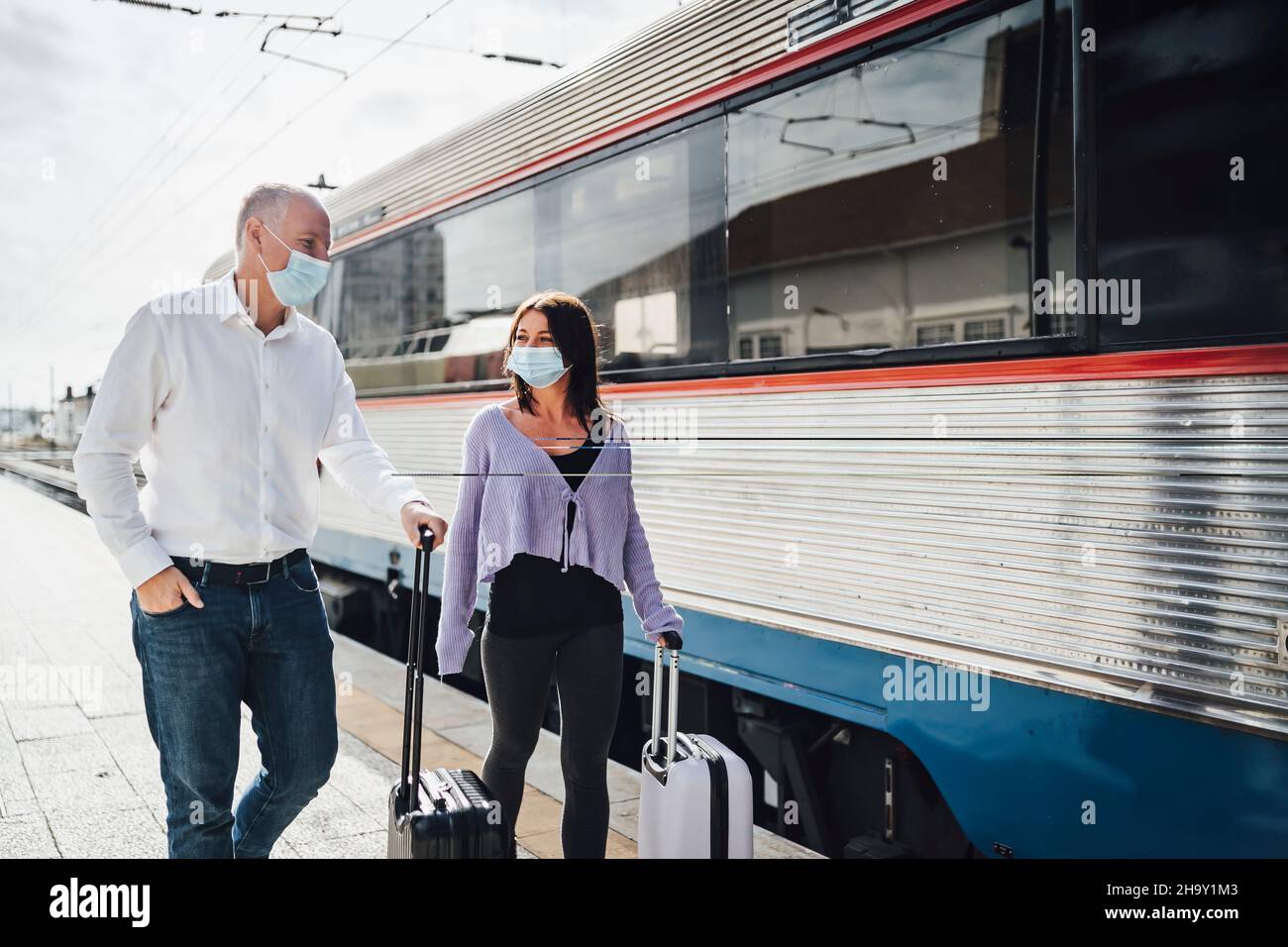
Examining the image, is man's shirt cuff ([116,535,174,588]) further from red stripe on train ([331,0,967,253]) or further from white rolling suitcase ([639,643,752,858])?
red stripe on train ([331,0,967,253])

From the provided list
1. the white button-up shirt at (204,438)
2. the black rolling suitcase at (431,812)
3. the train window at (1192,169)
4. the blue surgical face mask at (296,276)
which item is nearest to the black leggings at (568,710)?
the black rolling suitcase at (431,812)

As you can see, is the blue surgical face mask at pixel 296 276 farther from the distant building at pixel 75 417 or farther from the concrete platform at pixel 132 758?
the concrete platform at pixel 132 758

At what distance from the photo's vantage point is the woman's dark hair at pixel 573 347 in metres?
2.92

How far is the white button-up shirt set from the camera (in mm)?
2285

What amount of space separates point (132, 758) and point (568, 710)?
261cm

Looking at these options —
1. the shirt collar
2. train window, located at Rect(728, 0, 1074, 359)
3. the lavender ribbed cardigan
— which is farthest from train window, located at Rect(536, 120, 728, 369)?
the shirt collar

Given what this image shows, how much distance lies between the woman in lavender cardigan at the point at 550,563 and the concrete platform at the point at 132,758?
93 cm

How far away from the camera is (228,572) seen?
2418 millimetres

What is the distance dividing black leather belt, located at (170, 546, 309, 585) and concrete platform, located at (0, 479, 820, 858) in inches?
59.9

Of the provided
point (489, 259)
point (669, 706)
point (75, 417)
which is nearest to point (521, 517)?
point (669, 706)
